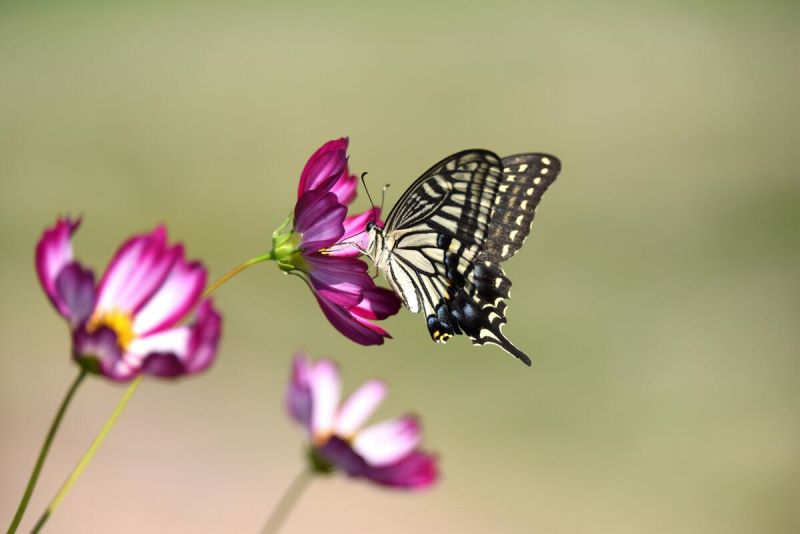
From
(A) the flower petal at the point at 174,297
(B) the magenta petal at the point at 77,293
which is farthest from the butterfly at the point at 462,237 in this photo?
(B) the magenta petal at the point at 77,293

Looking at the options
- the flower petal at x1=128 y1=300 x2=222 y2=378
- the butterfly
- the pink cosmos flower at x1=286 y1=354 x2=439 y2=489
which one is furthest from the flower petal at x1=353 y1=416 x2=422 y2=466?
the flower petal at x1=128 y1=300 x2=222 y2=378

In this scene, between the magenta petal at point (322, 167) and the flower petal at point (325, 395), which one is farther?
the flower petal at point (325, 395)

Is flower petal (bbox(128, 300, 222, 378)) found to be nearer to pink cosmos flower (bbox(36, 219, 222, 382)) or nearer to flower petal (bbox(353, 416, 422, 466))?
pink cosmos flower (bbox(36, 219, 222, 382))

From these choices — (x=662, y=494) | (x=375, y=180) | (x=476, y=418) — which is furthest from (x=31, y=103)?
(x=662, y=494)

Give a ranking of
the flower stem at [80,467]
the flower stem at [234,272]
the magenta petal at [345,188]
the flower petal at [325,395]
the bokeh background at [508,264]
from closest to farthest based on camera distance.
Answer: the flower stem at [80,467]
the flower stem at [234,272]
the magenta petal at [345,188]
the flower petal at [325,395]
the bokeh background at [508,264]

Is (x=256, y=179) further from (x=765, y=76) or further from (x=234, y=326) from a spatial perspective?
(x=765, y=76)

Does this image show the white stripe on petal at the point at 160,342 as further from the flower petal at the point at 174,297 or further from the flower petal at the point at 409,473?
the flower petal at the point at 409,473
